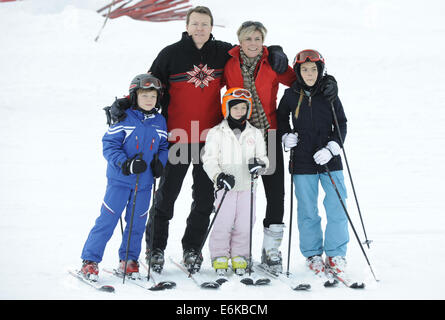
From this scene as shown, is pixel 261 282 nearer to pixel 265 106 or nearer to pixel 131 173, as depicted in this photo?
pixel 131 173

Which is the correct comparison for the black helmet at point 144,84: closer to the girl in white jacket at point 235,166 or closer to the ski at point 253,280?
the girl in white jacket at point 235,166

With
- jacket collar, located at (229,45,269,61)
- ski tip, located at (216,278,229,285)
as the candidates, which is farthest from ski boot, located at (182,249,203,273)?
jacket collar, located at (229,45,269,61)

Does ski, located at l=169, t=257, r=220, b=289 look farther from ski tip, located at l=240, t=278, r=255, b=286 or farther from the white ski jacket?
the white ski jacket

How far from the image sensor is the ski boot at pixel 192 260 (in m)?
3.40

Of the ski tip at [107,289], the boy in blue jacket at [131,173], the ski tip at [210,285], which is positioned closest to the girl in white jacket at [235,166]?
the ski tip at [210,285]

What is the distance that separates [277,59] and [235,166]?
0.77 m

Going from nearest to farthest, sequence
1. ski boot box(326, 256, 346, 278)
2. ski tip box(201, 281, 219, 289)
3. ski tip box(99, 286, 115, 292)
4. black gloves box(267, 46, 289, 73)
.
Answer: ski tip box(99, 286, 115, 292) → ski tip box(201, 281, 219, 289) → ski boot box(326, 256, 346, 278) → black gloves box(267, 46, 289, 73)

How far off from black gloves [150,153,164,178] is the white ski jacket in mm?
287

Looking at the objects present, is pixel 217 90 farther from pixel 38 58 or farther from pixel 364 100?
pixel 38 58

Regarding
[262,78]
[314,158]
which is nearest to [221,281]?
[314,158]

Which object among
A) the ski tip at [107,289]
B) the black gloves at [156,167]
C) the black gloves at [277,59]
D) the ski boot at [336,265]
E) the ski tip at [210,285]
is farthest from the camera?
the black gloves at [277,59]

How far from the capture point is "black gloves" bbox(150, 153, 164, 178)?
3236mm

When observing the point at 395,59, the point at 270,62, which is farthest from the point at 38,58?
the point at 270,62

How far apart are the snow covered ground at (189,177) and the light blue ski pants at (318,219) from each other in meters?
0.20
